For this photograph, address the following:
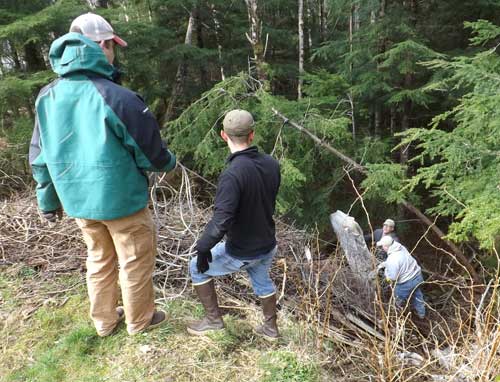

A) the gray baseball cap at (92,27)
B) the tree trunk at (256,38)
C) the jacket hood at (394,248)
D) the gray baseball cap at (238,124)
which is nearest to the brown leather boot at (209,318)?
the gray baseball cap at (238,124)

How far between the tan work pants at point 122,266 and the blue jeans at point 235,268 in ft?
1.22

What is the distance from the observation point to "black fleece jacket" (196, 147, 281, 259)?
7.34 ft

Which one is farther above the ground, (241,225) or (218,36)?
(218,36)

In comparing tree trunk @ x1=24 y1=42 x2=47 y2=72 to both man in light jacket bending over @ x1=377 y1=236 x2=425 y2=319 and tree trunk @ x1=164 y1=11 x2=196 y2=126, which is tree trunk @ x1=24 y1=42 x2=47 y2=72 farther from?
man in light jacket bending over @ x1=377 y1=236 x2=425 y2=319

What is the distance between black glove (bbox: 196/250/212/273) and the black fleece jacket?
2.0 inches

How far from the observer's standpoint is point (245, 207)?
7.70 ft

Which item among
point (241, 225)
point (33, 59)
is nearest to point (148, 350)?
point (241, 225)

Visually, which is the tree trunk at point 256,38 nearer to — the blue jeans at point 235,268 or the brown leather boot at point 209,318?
the blue jeans at point 235,268

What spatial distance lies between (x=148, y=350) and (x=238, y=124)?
1726 millimetres

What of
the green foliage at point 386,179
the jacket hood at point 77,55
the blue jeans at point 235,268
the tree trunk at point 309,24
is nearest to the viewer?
the jacket hood at point 77,55

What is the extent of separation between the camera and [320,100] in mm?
6062

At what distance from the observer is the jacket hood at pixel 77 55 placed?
2.04 meters

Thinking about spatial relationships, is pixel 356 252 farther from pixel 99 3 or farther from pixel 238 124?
pixel 99 3

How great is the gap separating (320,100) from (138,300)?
15.2 ft
